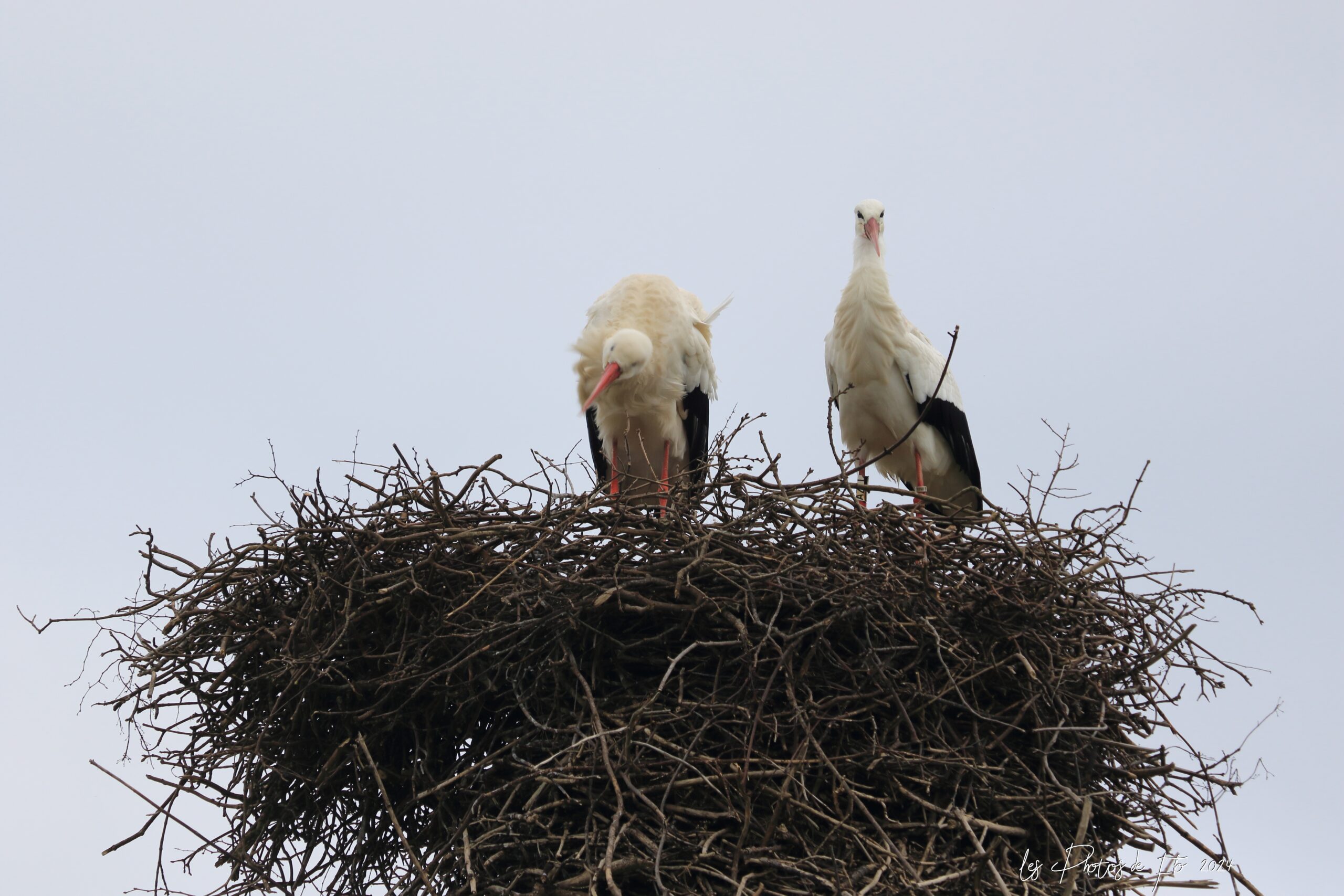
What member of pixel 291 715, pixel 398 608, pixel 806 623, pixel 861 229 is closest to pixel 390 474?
pixel 398 608

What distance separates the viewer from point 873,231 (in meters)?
5.68

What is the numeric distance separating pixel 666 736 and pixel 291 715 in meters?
1.19

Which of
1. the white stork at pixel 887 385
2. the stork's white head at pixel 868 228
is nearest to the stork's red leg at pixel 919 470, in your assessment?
the white stork at pixel 887 385

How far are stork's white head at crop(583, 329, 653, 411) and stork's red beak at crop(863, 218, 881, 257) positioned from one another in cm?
107

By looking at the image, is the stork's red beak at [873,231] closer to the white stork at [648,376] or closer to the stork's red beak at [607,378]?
the white stork at [648,376]

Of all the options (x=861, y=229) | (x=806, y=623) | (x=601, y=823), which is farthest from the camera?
(x=861, y=229)

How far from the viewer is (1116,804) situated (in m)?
3.91

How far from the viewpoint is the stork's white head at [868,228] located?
223 inches

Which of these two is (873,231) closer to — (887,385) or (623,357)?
(887,385)

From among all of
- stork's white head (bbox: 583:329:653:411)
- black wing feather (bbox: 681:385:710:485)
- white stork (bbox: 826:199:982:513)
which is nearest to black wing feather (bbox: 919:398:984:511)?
white stork (bbox: 826:199:982:513)

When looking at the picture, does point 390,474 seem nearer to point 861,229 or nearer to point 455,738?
point 455,738

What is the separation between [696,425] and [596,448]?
1.69 ft

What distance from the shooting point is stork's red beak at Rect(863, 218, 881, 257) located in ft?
18.6

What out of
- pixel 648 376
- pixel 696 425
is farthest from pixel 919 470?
pixel 648 376
